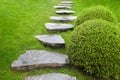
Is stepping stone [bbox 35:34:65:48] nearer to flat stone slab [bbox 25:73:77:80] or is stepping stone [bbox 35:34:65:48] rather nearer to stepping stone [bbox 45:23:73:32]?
stepping stone [bbox 45:23:73:32]

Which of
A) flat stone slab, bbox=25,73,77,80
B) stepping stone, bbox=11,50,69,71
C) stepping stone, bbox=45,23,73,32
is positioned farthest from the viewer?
stepping stone, bbox=45,23,73,32

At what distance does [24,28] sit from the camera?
19.3ft

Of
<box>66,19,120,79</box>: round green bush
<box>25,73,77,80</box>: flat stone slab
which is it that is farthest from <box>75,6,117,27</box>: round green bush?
<box>25,73,77,80</box>: flat stone slab

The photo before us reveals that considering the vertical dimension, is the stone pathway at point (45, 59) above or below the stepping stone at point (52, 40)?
below

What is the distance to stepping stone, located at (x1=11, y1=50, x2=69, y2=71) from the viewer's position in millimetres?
4031

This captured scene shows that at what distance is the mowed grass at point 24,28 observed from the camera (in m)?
4.05

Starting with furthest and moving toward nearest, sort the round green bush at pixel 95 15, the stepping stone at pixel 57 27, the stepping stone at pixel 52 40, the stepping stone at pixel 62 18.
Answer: the stepping stone at pixel 62 18, the stepping stone at pixel 57 27, the round green bush at pixel 95 15, the stepping stone at pixel 52 40

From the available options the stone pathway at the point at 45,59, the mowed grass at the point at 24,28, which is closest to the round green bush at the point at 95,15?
the mowed grass at the point at 24,28

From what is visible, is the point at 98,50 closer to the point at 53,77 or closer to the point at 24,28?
the point at 53,77

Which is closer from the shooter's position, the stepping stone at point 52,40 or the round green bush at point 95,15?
the stepping stone at point 52,40

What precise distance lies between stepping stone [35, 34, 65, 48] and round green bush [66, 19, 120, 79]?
615mm

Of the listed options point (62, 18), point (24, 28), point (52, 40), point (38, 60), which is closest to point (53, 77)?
point (38, 60)

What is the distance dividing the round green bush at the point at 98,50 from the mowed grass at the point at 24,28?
0.21 meters

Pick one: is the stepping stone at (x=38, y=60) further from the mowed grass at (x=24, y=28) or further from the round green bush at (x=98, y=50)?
the round green bush at (x=98, y=50)
